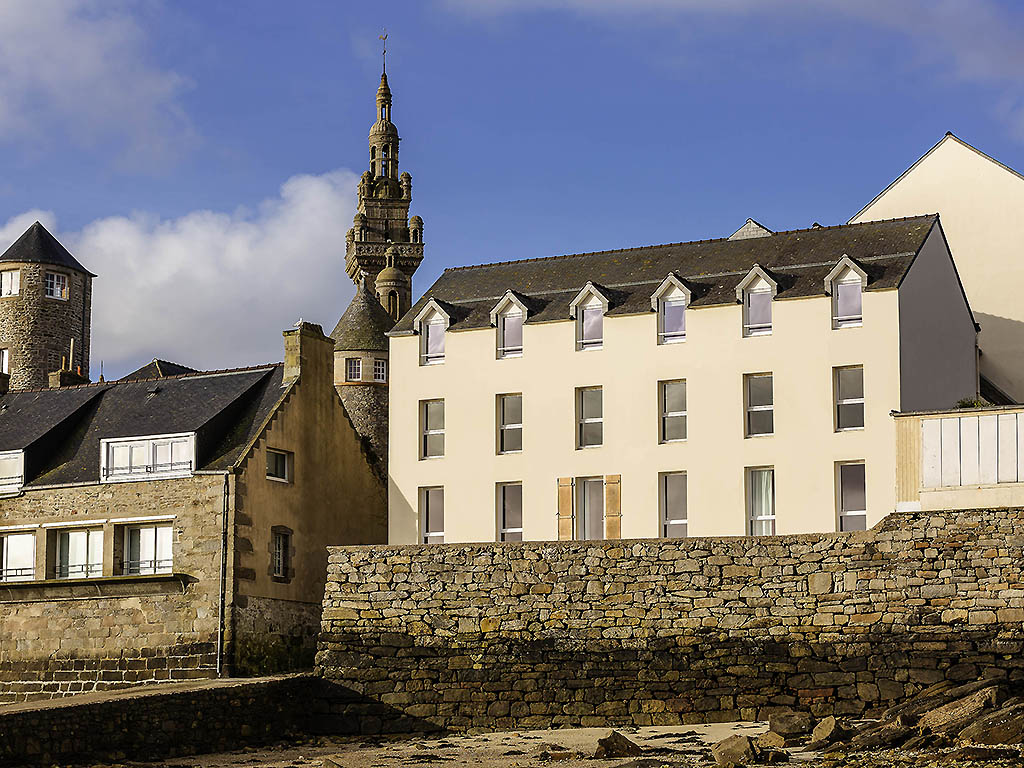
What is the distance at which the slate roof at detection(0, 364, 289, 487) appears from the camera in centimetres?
3903

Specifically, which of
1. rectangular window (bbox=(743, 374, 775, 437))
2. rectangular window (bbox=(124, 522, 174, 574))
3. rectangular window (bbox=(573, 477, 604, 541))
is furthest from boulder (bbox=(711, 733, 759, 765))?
rectangular window (bbox=(124, 522, 174, 574))

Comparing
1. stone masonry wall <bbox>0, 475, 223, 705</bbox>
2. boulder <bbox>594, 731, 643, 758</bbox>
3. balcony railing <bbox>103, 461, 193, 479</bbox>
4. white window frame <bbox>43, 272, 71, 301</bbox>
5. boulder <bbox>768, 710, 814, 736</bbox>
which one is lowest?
boulder <bbox>594, 731, 643, 758</bbox>

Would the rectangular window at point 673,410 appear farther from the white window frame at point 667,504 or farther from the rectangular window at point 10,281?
the rectangular window at point 10,281

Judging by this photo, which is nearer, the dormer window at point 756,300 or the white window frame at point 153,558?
the dormer window at point 756,300

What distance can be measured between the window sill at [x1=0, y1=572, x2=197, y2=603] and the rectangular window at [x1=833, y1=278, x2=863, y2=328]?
618 inches

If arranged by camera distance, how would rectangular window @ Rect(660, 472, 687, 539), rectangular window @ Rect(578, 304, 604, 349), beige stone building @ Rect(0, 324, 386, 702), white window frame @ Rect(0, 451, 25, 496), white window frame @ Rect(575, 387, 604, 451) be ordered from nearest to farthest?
rectangular window @ Rect(660, 472, 687, 539)
beige stone building @ Rect(0, 324, 386, 702)
white window frame @ Rect(575, 387, 604, 451)
rectangular window @ Rect(578, 304, 604, 349)
white window frame @ Rect(0, 451, 25, 496)

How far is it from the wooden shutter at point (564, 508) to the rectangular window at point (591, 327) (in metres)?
3.23

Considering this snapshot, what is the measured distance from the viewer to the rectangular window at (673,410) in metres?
36.4

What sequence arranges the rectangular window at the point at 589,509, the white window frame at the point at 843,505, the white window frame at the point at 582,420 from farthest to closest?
the white window frame at the point at 582,420 → the rectangular window at the point at 589,509 → the white window frame at the point at 843,505

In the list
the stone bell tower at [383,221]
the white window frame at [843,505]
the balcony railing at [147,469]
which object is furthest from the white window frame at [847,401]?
the stone bell tower at [383,221]

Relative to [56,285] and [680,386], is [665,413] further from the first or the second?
[56,285]

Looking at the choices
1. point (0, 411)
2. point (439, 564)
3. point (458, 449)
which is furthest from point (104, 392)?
point (439, 564)

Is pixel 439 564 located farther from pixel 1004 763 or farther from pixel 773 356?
pixel 1004 763

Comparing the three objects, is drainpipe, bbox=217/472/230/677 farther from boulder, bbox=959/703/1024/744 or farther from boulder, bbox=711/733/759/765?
boulder, bbox=959/703/1024/744
